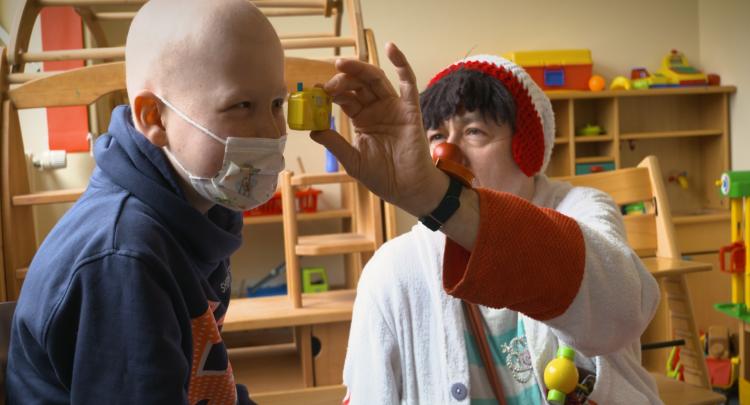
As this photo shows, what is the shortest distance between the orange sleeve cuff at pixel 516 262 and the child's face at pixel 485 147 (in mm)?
388

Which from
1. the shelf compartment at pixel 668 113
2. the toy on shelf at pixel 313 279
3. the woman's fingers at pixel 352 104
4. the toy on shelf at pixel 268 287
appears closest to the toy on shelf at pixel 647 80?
the shelf compartment at pixel 668 113

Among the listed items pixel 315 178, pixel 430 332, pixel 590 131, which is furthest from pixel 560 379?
pixel 590 131

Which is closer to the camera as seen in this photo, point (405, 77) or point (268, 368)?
point (405, 77)

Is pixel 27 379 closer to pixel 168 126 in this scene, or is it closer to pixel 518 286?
pixel 168 126

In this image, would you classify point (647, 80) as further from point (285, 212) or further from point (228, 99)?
point (228, 99)

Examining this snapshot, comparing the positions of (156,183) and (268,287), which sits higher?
(156,183)

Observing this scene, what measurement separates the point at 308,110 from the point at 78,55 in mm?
1867

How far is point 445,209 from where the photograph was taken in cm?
81

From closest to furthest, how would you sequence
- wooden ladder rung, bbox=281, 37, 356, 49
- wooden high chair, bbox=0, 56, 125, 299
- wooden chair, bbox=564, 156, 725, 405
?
1. wooden chair, bbox=564, 156, 725, 405
2. wooden high chair, bbox=0, 56, 125, 299
3. wooden ladder rung, bbox=281, 37, 356, 49

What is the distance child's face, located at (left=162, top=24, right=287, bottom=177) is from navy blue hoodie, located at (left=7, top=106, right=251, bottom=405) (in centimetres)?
5

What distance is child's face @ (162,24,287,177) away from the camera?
0.82 m

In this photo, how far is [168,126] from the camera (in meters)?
0.88

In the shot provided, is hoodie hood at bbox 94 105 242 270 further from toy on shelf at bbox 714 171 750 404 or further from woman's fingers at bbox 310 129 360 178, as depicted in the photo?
toy on shelf at bbox 714 171 750 404

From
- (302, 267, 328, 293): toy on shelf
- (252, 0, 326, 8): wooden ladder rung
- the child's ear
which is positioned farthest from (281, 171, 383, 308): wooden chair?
the child's ear
